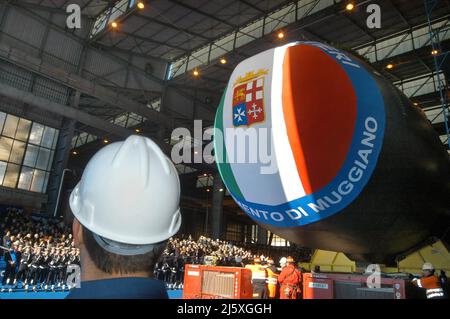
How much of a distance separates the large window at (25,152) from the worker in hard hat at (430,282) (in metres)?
25.1

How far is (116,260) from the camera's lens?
144cm

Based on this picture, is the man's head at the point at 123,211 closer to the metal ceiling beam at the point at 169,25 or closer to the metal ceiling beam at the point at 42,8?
the metal ceiling beam at the point at 169,25

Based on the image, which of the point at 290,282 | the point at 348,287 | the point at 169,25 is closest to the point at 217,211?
the point at 169,25

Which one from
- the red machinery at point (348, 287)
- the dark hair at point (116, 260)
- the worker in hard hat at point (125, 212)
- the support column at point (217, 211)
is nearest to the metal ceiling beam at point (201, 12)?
the support column at point (217, 211)

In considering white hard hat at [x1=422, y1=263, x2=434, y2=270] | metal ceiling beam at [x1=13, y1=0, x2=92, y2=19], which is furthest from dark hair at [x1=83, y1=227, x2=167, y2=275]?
metal ceiling beam at [x1=13, y1=0, x2=92, y2=19]

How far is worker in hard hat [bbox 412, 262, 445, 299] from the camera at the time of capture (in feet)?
15.9

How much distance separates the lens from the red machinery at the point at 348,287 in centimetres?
477

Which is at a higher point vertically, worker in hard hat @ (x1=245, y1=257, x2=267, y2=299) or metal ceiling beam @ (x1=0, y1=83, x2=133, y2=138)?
metal ceiling beam @ (x1=0, y1=83, x2=133, y2=138)

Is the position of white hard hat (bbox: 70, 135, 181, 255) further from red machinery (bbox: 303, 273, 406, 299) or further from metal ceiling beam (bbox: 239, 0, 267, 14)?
metal ceiling beam (bbox: 239, 0, 267, 14)

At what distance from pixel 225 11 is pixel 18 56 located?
13475 mm

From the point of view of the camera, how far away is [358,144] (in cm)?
374

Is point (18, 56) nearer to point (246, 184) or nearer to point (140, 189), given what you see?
point (246, 184)

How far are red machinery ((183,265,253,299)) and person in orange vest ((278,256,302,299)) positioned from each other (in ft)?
3.01

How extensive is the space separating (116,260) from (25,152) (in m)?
26.7
